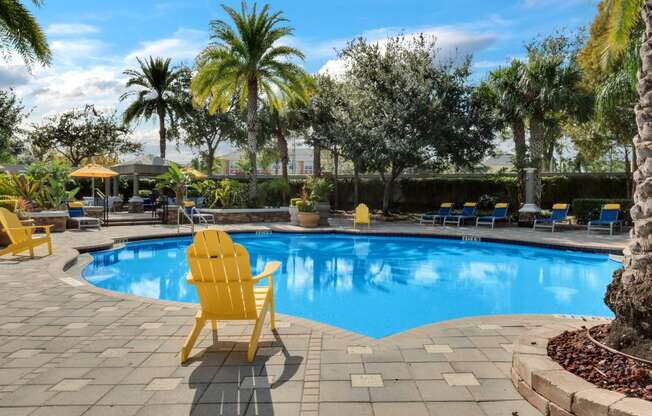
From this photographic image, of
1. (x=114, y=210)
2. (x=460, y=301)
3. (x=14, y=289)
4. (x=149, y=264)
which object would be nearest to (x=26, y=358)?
(x=14, y=289)

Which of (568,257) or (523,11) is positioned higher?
(523,11)

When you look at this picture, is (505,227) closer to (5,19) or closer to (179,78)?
(5,19)

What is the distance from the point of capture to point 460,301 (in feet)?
26.4

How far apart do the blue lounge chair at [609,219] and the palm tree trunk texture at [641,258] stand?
13.2 meters

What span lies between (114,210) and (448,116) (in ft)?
53.7

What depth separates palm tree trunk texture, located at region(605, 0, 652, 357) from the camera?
3.15 metres

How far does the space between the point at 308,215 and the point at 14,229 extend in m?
9.47

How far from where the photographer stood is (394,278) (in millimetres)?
9883

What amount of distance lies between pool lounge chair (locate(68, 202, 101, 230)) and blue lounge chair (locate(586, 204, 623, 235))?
1640cm

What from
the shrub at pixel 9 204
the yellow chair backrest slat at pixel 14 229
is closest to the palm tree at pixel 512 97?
the yellow chair backrest slat at pixel 14 229

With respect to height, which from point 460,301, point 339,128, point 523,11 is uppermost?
point 523,11

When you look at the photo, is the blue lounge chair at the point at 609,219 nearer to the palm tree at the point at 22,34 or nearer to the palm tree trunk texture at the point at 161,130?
the palm tree at the point at 22,34

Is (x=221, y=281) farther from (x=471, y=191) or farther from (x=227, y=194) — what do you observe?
(x=471, y=191)

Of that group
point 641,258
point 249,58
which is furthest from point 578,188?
point 641,258
